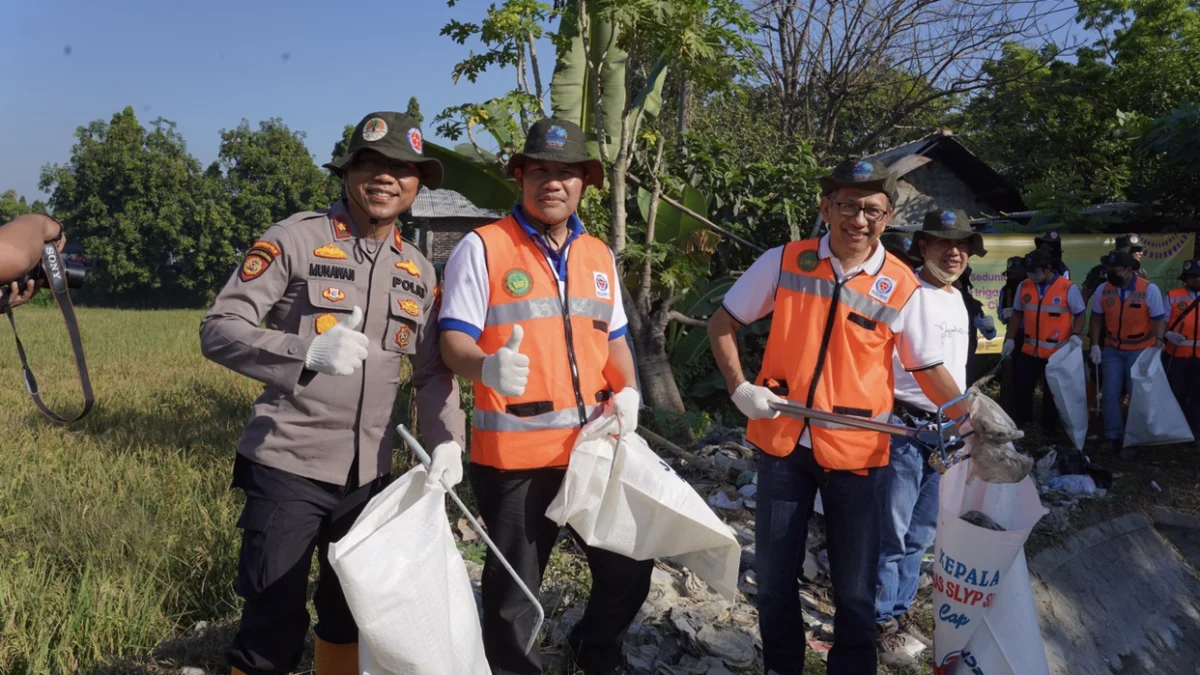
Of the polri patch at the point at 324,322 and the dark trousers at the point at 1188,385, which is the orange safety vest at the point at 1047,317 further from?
the polri patch at the point at 324,322

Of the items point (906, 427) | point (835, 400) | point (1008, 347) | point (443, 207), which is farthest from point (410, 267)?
point (443, 207)

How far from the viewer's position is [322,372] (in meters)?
2.31

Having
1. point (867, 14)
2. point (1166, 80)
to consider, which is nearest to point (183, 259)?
point (867, 14)

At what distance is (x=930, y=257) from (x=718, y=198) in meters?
5.35

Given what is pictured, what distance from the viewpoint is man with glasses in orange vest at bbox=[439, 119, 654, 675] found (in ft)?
8.75

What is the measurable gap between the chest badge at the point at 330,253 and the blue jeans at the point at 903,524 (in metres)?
2.38

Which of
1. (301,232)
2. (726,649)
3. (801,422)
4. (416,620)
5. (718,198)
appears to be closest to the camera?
(416,620)

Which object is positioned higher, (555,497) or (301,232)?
(301,232)

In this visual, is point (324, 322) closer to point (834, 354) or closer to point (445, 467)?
point (445, 467)

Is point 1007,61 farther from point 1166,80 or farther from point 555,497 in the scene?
point 555,497

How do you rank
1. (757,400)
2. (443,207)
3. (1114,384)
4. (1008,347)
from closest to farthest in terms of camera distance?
(757,400)
(1114,384)
(1008,347)
(443,207)

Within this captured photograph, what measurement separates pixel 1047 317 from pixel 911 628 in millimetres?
4614

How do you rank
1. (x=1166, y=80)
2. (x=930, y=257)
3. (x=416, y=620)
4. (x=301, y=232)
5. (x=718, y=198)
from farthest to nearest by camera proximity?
(x=1166, y=80), (x=718, y=198), (x=930, y=257), (x=301, y=232), (x=416, y=620)

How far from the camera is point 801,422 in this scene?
299cm
